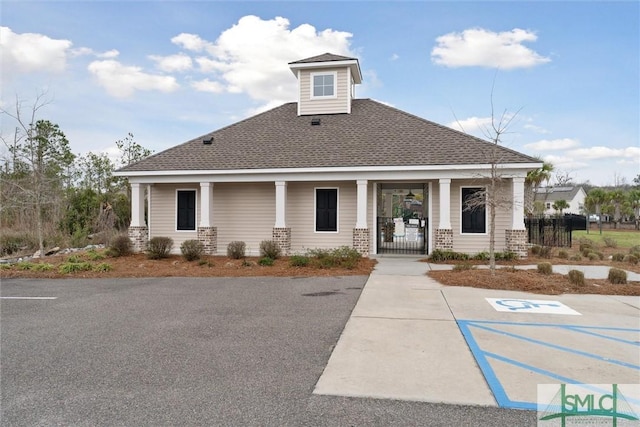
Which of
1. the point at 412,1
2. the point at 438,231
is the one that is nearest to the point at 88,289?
the point at 438,231

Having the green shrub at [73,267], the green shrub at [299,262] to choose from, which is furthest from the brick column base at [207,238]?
the green shrub at [299,262]

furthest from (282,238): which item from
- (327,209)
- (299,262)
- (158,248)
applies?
(158,248)

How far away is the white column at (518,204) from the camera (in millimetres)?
13078

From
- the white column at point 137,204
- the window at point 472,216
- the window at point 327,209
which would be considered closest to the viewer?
the window at point 472,216

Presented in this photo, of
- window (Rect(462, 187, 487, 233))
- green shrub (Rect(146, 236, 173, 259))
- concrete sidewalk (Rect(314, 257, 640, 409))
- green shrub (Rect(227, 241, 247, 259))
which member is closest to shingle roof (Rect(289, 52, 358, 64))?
window (Rect(462, 187, 487, 233))

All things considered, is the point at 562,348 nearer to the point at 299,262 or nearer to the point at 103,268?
the point at 299,262

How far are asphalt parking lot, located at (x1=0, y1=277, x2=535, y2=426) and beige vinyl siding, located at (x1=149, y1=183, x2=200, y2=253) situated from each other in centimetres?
778

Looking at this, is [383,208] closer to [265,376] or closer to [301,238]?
[301,238]

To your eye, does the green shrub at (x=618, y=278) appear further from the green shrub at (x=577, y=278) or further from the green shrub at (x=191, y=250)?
the green shrub at (x=191, y=250)

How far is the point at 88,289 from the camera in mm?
9172

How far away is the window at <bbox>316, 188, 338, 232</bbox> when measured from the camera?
15.2 meters

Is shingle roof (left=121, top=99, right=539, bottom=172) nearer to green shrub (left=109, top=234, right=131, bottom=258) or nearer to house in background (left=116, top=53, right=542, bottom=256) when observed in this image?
house in background (left=116, top=53, right=542, bottom=256)

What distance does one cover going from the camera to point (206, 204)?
595 inches

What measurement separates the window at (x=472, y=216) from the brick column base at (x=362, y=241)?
12.1ft
